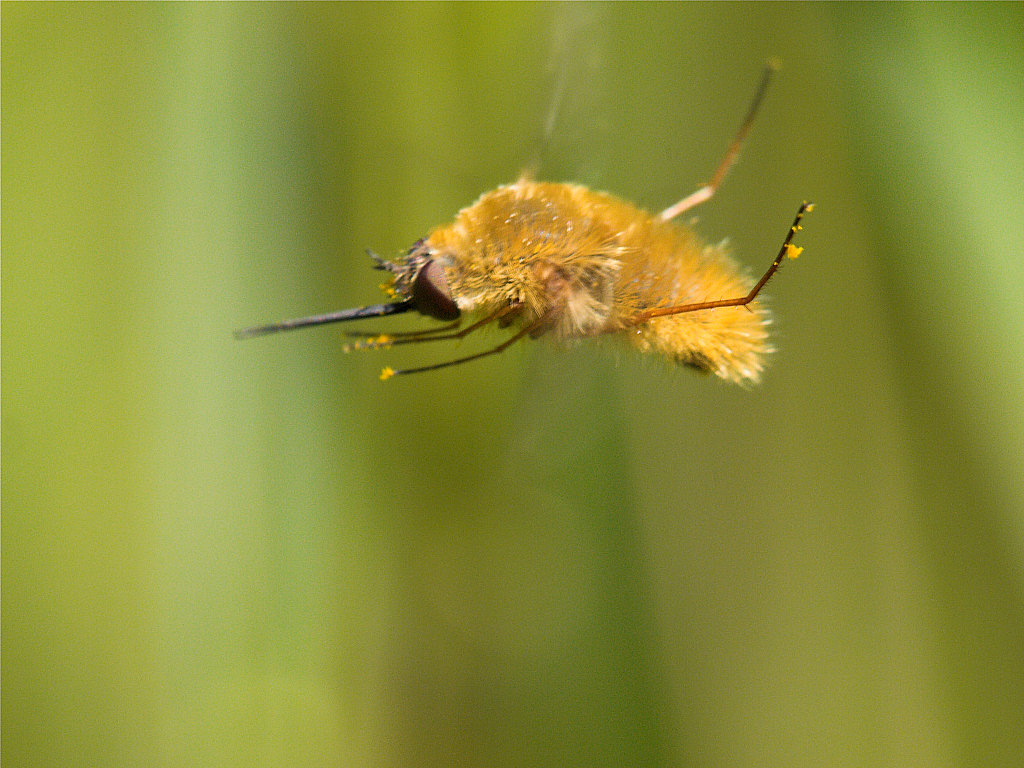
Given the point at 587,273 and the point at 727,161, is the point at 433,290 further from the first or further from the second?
the point at 727,161

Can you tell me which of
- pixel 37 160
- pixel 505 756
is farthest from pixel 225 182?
pixel 505 756

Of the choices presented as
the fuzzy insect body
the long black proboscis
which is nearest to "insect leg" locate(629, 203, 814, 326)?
the fuzzy insect body

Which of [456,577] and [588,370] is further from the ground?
[588,370]

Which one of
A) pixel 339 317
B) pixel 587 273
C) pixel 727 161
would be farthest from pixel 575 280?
pixel 727 161

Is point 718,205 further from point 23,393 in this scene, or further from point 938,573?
point 23,393

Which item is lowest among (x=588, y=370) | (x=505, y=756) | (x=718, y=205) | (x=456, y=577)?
(x=505, y=756)

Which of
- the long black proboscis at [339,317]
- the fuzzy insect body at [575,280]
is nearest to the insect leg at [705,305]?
the fuzzy insect body at [575,280]
